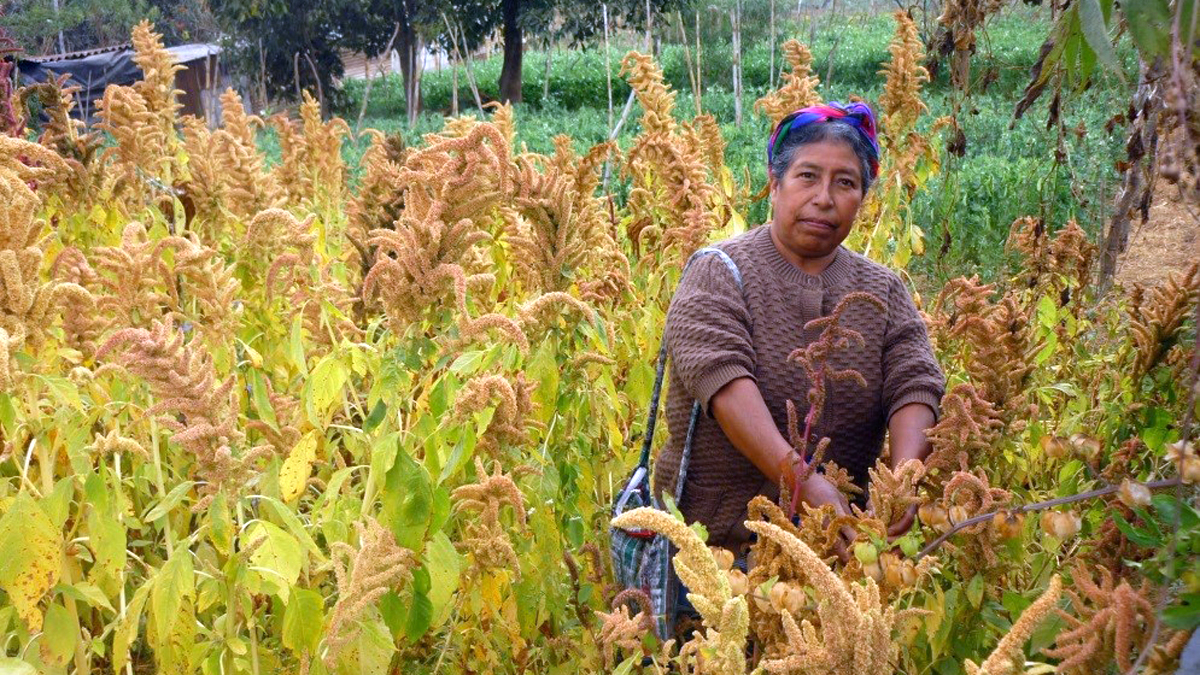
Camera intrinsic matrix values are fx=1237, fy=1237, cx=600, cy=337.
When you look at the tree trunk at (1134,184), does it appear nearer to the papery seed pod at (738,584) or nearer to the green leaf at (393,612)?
the papery seed pod at (738,584)

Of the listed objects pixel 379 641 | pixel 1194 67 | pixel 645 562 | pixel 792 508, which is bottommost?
pixel 645 562

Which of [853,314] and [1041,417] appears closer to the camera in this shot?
[853,314]

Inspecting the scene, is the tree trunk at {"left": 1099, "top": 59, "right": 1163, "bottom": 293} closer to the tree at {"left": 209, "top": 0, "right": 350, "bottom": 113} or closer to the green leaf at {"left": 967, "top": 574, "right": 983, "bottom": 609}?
the green leaf at {"left": 967, "top": 574, "right": 983, "bottom": 609}

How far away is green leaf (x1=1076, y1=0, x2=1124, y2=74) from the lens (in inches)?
31.5

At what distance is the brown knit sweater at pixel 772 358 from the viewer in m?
1.93

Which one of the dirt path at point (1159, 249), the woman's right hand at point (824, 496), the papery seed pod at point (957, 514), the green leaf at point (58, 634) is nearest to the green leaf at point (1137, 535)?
the papery seed pod at point (957, 514)

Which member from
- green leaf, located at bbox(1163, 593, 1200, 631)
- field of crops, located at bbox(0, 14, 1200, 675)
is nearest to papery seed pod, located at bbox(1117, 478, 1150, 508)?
field of crops, located at bbox(0, 14, 1200, 675)

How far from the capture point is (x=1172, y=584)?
1063mm

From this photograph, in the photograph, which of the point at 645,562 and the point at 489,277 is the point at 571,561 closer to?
the point at 645,562

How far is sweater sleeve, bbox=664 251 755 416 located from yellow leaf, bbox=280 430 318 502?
59 cm

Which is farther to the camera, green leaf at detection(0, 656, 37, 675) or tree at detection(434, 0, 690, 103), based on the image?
tree at detection(434, 0, 690, 103)

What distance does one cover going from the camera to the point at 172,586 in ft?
4.69

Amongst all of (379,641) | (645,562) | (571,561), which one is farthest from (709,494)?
(379,641)

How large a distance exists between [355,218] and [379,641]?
57.4 inches
